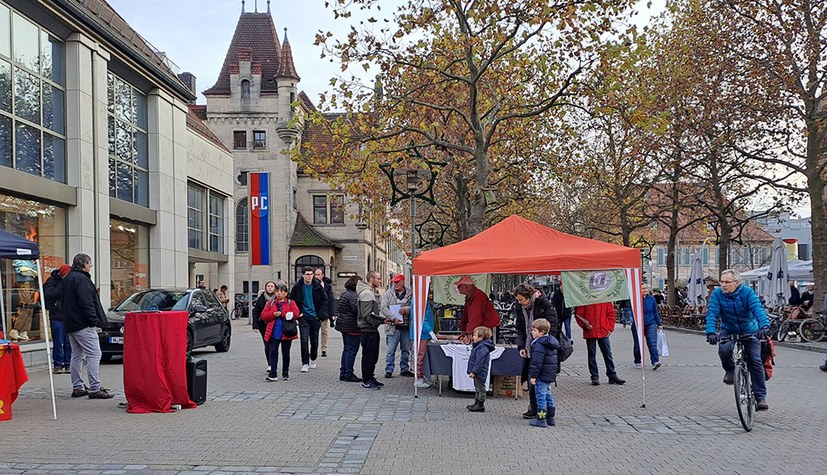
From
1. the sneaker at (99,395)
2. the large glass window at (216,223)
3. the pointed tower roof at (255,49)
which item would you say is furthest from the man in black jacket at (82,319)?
the pointed tower roof at (255,49)

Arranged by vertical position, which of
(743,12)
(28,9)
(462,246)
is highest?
(743,12)

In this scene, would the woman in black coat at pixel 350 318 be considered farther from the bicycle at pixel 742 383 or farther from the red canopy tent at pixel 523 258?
the bicycle at pixel 742 383

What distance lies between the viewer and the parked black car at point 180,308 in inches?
628

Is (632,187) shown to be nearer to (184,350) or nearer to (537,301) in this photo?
(537,301)

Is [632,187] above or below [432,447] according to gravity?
above

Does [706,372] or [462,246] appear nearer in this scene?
[462,246]

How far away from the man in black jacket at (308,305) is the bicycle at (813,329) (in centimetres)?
1399

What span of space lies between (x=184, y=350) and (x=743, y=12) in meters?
19.5

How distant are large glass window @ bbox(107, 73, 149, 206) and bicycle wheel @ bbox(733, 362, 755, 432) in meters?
16.9

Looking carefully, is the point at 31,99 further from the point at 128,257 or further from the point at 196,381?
the point at 196,381

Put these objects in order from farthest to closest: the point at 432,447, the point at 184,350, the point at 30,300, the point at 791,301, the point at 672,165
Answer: the point at 672,165
the point at 791,301
the point at 30,300
the point at 184,350
the point at 432,447

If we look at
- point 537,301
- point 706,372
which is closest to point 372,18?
point 537,301

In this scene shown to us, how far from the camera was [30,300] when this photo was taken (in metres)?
16.6

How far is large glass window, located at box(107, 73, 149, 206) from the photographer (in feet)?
70.1
